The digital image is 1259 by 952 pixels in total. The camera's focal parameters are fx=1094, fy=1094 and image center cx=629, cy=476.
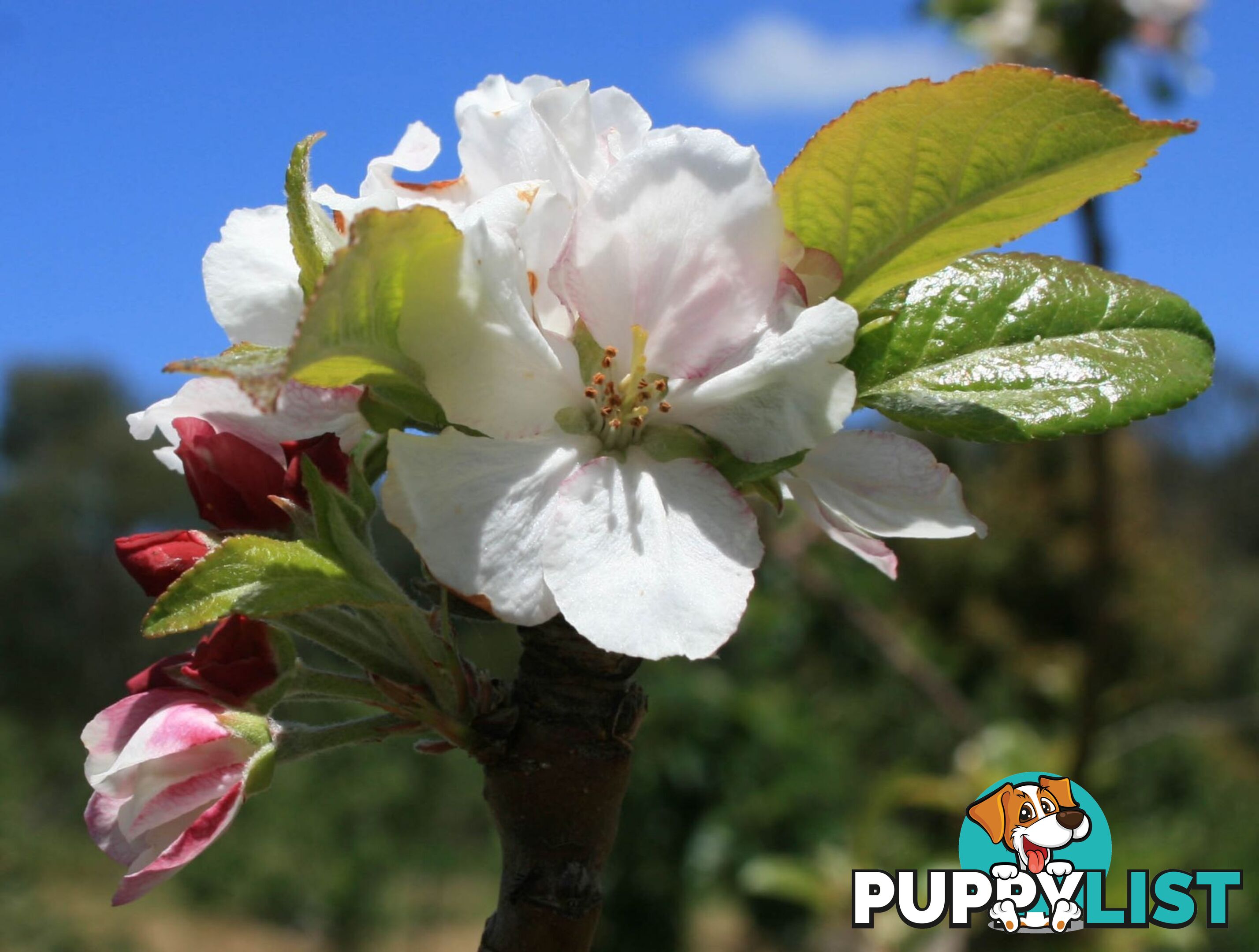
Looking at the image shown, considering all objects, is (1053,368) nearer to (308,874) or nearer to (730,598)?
(730,598)

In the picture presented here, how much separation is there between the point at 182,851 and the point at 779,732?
15.4 feet

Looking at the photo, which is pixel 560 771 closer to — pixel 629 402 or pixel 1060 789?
pixel 629 402

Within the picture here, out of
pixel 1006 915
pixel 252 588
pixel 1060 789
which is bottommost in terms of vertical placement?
pixel 1006 915

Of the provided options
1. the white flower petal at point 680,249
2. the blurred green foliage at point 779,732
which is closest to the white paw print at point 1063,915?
the blurred green foliage at point 779,732

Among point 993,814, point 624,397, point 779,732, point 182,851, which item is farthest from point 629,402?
point 779,732

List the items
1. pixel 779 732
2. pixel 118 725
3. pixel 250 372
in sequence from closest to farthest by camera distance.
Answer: pixel 250 372
pixel 118 725
pixel 779 732

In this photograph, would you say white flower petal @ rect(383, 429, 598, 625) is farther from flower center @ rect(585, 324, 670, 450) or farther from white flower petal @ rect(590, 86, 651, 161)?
white flower petal @ rect(590, 86, 651, 161)

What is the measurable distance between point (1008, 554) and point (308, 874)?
7.93 metres

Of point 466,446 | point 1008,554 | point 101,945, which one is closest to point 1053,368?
point 466,446

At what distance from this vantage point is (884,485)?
63 cm

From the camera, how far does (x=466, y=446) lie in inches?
21.6

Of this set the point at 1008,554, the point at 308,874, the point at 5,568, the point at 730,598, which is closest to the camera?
the point at 730,598

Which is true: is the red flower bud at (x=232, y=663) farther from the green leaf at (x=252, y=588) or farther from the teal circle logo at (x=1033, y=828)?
the teal circle logo at (x=1033, y=828)

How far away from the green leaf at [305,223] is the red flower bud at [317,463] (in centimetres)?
8
